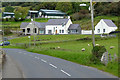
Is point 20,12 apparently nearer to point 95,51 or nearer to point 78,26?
point 78,26

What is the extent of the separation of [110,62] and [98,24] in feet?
157

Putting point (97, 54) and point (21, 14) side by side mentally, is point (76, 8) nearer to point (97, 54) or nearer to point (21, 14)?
point (21, 14)

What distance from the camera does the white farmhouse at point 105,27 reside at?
63841 mm

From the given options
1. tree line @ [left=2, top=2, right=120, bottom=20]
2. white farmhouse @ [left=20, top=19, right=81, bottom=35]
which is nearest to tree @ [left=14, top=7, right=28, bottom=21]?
tree line @ [left=2, top=2, right=120, bottom=20]

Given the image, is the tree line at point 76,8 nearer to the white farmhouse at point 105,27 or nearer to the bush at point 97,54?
the white farmhouse at point 105,27

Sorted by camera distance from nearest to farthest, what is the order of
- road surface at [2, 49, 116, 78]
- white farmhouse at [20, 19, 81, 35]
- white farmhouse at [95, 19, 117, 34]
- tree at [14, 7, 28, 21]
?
road surface at [2, 49, 116, 78]
white farmhouse at [95, 19, 117, 34]
white farmhouse at [20, 19, 81, 35]
tree at [14, 7, 28, 21]

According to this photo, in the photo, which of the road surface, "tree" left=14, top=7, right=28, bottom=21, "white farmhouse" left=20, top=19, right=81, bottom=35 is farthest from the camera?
"tree" left=14, top=7, right=28, bottom=21

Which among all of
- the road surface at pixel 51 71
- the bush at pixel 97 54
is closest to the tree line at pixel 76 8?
the bush at pixel 97 54

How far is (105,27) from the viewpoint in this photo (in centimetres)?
6531

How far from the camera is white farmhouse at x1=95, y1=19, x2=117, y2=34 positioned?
63841 millimetres

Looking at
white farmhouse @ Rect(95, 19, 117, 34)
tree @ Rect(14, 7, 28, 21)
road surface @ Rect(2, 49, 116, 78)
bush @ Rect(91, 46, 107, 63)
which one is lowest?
road surface @ Rect(2, 49, 116, 78)

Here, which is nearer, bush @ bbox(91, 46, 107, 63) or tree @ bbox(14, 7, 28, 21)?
bush @ bbox(91, 46, 107, 63)

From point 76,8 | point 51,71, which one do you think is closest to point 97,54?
point 51,71

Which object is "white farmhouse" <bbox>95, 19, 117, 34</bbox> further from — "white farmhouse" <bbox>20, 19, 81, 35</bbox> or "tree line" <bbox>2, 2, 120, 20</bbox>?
"white farmhouse" <bbox>20, 19, 81, 35</bbox>
